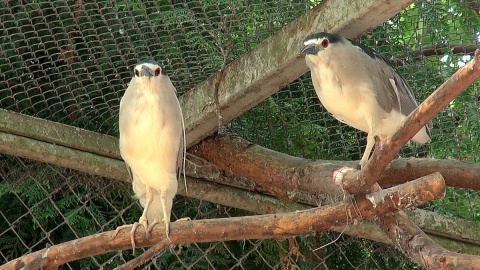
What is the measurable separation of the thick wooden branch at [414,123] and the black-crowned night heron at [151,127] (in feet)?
2.20

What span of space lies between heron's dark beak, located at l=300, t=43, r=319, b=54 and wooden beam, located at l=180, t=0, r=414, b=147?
74 mm

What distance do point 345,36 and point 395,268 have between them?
1.16 meters

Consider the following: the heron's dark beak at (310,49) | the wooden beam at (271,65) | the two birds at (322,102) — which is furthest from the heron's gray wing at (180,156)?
the heron's dark beak at (310,49)

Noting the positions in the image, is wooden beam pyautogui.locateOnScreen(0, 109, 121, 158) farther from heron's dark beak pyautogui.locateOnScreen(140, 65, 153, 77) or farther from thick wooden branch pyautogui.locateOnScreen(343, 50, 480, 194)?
thick wooden branch pyautogui.locateOnScreen(343, 50, 480, 194)

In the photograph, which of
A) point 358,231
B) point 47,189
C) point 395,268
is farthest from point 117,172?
point 395,268

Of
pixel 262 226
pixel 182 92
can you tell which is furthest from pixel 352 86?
pixel 182 92

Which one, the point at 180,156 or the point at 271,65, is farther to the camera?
the point at 180,156

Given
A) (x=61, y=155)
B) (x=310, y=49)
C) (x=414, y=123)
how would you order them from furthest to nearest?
(x=61, y=155) → (x=310, y=49) → (x=414, y=123)

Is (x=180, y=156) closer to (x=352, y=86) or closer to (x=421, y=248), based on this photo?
(x=352, y=86)

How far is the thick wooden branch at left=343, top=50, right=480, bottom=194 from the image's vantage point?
1513mm

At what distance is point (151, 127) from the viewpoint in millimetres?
2438

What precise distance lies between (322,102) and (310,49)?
23cm

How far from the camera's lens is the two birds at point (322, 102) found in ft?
7.72

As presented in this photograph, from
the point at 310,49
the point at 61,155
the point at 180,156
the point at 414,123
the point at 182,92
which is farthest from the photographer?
the point at 182,92
